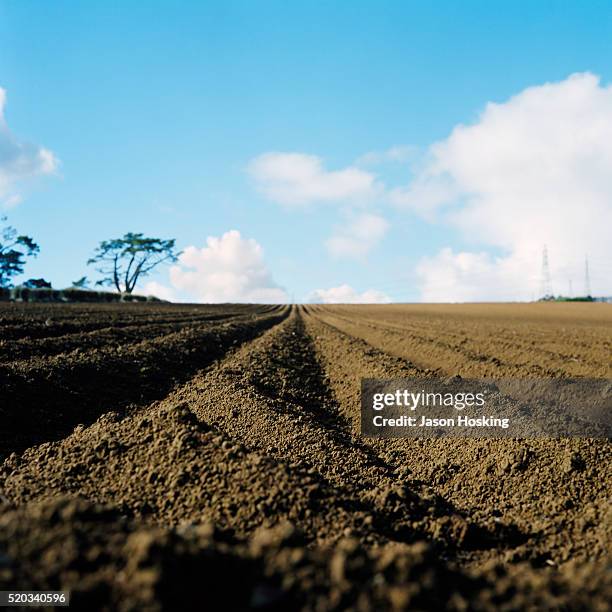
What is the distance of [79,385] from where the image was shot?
289 inches

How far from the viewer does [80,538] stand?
201 cm

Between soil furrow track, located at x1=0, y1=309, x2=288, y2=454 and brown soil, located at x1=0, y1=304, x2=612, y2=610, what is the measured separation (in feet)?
0.11

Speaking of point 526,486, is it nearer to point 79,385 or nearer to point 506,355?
point 79,385

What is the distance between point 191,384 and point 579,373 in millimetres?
6605

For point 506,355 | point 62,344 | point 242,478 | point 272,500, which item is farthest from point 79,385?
point 506,355

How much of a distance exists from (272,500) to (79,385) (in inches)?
210

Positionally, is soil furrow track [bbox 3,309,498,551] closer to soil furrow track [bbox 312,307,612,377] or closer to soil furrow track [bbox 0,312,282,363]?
soil furrow track [bbox 312,307,612,377]

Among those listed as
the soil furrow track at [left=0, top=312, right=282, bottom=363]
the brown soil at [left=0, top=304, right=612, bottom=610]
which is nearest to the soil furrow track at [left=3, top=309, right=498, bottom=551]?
the brown soil at [left=0, top=304, right=612, bottom=610]

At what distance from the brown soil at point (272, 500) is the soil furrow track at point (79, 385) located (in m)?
0.03

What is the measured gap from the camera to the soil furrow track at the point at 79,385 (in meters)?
5.88

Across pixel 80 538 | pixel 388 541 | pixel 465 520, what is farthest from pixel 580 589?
pixel 80 538

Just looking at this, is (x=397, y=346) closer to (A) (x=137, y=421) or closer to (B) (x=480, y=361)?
(B) (x=480, y=361)

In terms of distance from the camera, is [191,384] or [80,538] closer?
[80,538]

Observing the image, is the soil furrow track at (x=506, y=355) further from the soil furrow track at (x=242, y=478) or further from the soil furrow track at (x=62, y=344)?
the soil furrow track at (x=62, y=344)
